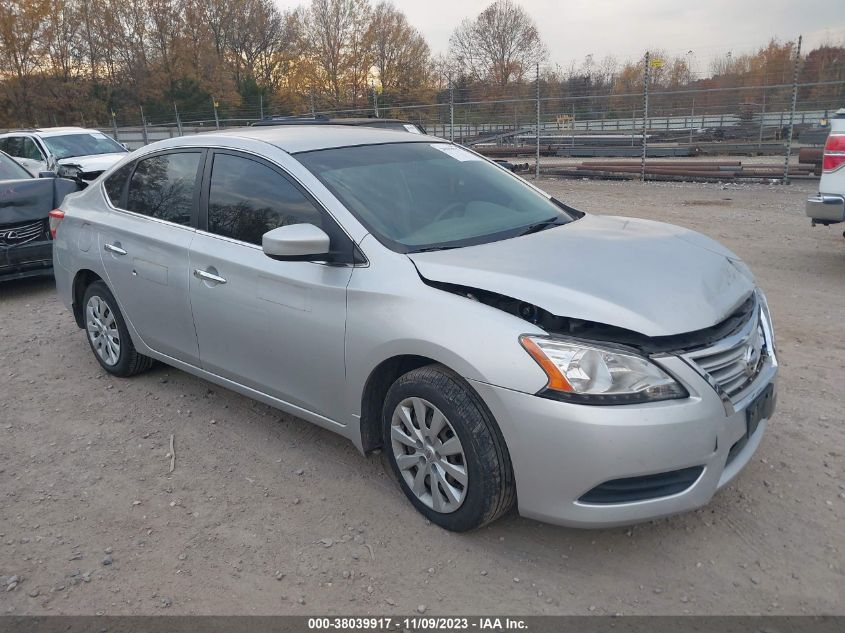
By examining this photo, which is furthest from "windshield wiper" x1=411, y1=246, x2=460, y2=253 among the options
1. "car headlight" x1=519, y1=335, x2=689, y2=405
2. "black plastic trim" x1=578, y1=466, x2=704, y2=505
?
"black plastic trim" x1=578, y1=466, x2=704, y2=505

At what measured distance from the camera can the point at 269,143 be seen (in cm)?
385

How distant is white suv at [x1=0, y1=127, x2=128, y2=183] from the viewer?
13.3 metres

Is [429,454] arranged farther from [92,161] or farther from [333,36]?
[333,36]

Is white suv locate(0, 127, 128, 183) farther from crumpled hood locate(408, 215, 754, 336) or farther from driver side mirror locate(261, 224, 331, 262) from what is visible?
crumpled hood locate(408, 215, 754, 336)

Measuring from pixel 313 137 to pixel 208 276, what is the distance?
962 mm

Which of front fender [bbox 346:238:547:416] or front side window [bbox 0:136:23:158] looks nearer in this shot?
front fender [bbox 346:238:547:416]

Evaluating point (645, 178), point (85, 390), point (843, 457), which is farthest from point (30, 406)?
point (645, 178)

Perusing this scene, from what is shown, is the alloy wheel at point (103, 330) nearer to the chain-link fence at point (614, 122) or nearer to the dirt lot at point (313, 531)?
the dirt lot at point (313, 531)

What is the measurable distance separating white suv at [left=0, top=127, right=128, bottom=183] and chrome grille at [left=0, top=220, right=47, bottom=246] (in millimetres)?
6044

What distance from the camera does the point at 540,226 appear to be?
3.77 m

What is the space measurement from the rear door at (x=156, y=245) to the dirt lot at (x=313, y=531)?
22.0 inches

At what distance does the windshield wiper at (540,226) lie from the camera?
3.65 metres

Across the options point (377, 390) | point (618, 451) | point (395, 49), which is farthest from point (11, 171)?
point (395, 49)
